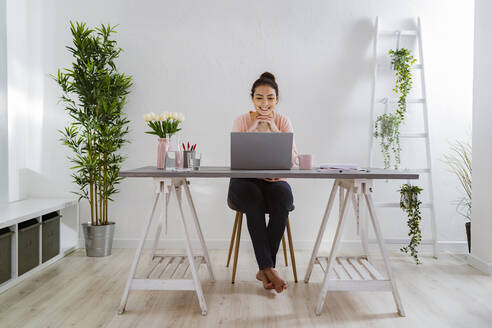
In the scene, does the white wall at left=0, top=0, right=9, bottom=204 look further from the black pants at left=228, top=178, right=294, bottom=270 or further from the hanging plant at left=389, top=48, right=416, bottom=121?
the hanging plant at left=389, top=48, right=416, bottom=121

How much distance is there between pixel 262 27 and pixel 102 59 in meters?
1.41

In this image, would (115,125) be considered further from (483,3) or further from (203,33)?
(483,3)

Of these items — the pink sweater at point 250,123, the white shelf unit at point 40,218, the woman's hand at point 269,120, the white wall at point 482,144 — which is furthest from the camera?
the white wall at point 482,144

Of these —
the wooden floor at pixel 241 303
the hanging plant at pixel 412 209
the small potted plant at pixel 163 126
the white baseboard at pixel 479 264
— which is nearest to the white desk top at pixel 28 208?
the wooden floor at pixel 241 303

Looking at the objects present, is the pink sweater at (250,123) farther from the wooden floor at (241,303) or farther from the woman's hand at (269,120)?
the wooden floor at (241,303)

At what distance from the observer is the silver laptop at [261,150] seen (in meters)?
Answer: 1.93

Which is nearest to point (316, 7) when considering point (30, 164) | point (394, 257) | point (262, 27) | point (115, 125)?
point (262, 27)

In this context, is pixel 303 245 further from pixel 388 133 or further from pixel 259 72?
pixel 259 72

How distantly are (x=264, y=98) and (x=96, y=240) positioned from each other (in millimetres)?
1822

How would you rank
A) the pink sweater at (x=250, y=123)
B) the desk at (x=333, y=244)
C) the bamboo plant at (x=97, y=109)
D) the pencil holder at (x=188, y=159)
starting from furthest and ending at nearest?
the bamboo plant at (x=97, y=109), the pink sweater at (x=250, y=123), the pencil holder at (x=188, y=159), the desk at (x=333, y=244)

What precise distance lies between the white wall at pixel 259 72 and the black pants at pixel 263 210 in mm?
1046

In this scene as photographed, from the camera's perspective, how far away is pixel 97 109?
9.74 feet

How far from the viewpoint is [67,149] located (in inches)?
131

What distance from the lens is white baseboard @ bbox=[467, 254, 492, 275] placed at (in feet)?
8.77
